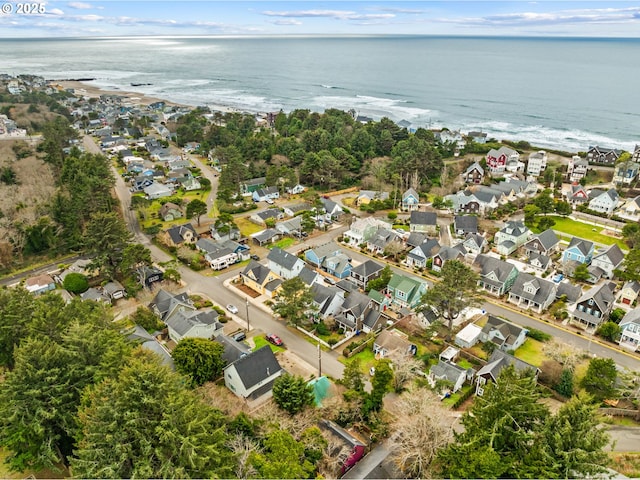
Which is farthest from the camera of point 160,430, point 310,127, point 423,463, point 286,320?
point 310,127

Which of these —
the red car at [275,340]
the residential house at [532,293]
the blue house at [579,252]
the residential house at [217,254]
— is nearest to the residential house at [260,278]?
the residential house at [217,254]

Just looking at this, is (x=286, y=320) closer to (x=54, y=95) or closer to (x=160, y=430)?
(x=160, y=430)

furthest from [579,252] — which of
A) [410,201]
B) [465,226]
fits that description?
[410,201]

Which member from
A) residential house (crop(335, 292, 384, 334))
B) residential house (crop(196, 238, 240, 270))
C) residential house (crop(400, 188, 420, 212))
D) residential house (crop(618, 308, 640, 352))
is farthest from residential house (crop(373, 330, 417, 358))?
residential house (crop(400, 188, 420, 212))

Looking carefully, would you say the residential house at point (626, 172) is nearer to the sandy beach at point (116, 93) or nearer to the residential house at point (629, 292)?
the residential house at point (629, 292)

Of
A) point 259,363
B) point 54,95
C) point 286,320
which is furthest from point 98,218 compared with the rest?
point 54,95

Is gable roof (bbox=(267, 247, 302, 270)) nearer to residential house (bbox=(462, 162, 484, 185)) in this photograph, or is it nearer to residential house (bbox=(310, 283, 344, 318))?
residential house (bbox=(310, 283, 344, 318))
